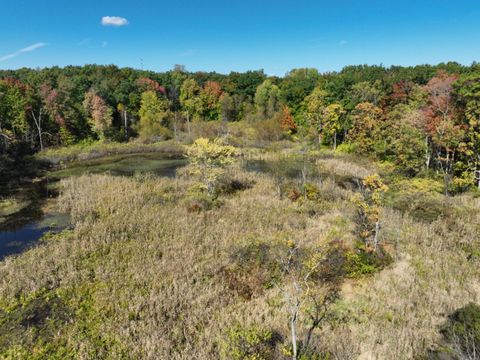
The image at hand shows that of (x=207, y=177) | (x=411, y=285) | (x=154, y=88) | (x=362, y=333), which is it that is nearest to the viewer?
(x=362, y=333)

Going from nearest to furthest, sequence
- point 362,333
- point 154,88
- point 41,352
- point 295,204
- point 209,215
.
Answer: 1. point 41,352
2. point 362,333
3. point 209,215
4. point 295,204
5. point 154,88

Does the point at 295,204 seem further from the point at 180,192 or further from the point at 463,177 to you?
the point at 463,177

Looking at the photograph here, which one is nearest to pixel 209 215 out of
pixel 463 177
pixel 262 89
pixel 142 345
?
pixel 142 345

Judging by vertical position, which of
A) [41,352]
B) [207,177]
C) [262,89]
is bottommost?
→ [41,352]

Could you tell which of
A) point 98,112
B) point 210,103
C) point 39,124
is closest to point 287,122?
point 210,103

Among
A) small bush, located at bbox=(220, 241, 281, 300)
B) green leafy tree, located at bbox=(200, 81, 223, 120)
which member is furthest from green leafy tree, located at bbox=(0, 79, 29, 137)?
small bush, located at bbox=(220, 241, 281, 300)

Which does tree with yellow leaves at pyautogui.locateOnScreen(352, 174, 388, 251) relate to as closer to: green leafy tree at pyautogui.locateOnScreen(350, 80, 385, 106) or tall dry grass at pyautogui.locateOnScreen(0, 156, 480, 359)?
tall dry grass at pyautogui.locateOnScreen(0, 156, 480, 359)
